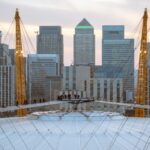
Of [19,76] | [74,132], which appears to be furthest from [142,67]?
[74,132]

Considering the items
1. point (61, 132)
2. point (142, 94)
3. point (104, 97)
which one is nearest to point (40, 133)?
point (61, 132)

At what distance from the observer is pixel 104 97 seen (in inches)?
7303

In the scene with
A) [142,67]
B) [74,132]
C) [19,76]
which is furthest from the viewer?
[19,76]

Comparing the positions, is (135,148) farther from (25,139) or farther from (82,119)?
(82,119)

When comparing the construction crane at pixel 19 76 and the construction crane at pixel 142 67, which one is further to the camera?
the construction crane at pixel 19 76

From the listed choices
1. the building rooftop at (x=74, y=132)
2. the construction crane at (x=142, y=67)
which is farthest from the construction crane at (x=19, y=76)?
the building rooftop at (x=74, y=132)

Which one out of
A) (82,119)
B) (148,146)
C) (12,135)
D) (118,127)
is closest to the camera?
(148,146)

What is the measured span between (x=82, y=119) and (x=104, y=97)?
13896 cm

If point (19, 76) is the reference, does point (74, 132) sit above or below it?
below

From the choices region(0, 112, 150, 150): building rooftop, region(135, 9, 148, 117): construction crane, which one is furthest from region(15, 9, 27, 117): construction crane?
region(0, 112, 150, 150): building rooftop

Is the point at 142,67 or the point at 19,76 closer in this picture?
the point at 142,67

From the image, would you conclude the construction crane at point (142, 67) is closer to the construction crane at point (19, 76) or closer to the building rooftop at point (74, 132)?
the construction crane at point (19, 76)

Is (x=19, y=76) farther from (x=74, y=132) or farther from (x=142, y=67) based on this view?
(x=74, y=132)

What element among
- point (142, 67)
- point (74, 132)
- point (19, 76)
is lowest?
point (74, 132)
